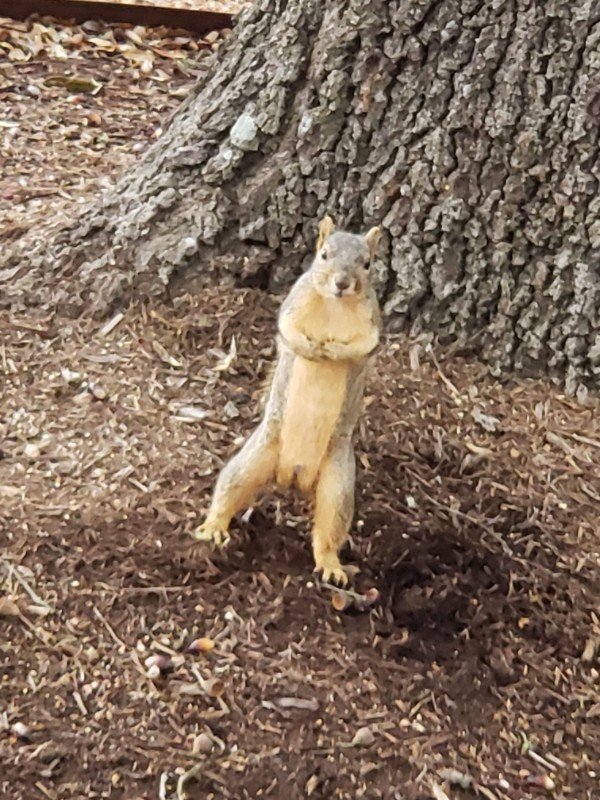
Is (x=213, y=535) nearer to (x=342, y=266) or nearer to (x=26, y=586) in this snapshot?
(x=26, y=586)

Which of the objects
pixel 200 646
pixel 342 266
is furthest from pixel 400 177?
pixel 200 646

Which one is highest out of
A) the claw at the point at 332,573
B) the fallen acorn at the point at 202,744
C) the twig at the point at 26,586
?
the claw at the point at 332,573

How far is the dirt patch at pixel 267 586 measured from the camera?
2.02 m

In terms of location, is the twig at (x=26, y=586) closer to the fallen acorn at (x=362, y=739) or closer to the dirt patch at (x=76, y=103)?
the fallen acorn at (x=362, y=739)

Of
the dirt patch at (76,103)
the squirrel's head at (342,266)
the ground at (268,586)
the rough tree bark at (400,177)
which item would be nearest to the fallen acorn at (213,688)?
the ground at (268,586)

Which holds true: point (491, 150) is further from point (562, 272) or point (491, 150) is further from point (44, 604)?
point (44, 604)

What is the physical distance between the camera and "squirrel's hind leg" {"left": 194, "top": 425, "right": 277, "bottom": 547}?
2295 millimetres

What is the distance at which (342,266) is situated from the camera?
2080mm

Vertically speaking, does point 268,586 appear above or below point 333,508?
below

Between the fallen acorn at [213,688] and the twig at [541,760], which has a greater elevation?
the twig at [541,760]

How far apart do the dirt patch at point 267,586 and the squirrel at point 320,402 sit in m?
0.11

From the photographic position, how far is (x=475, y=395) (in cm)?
283

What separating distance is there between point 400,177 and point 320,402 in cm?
79

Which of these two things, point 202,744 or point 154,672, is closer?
point 202,744
